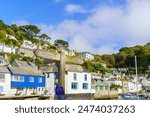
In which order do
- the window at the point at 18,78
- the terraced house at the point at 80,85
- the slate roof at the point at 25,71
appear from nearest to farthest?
the window at the point at 18,78 < the slate roof at the point at 25,71 < the terraced house at the point at 80,85

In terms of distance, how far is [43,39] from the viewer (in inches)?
5335

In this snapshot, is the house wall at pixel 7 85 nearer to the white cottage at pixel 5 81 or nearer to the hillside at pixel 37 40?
the white cottage at pixel 5 81

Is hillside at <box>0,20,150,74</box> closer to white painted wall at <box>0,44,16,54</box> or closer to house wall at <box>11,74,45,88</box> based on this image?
white painted wall at <box>0,44,16,54</box>

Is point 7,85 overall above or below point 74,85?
above

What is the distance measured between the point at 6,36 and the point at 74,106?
326ft

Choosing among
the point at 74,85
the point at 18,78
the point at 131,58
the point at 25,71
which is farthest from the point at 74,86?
the point at 131,58

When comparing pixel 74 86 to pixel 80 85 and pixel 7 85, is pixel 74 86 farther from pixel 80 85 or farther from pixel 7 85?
pixel 7 85

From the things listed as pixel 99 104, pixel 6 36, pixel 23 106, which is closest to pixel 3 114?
pixel 23 106

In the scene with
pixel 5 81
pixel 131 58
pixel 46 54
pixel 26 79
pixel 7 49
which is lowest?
pixel 5 81

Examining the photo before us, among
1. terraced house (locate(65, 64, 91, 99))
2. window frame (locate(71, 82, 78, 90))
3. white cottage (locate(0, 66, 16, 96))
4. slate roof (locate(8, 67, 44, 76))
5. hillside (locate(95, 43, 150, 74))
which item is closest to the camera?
white cottage (locate(0, 66, 16, 96))

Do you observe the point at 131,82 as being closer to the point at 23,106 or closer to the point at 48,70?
the point at 48,70

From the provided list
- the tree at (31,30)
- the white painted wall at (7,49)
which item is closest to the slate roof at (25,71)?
the white painted wall at (7,49)

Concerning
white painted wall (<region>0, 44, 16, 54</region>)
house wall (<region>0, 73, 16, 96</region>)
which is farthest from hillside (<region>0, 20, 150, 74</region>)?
house wall (<region>0, 73, 16, 96</region>)

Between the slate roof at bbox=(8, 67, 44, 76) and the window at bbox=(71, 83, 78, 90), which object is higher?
the slate roof at bbox=(8, 67, 44, 76)
